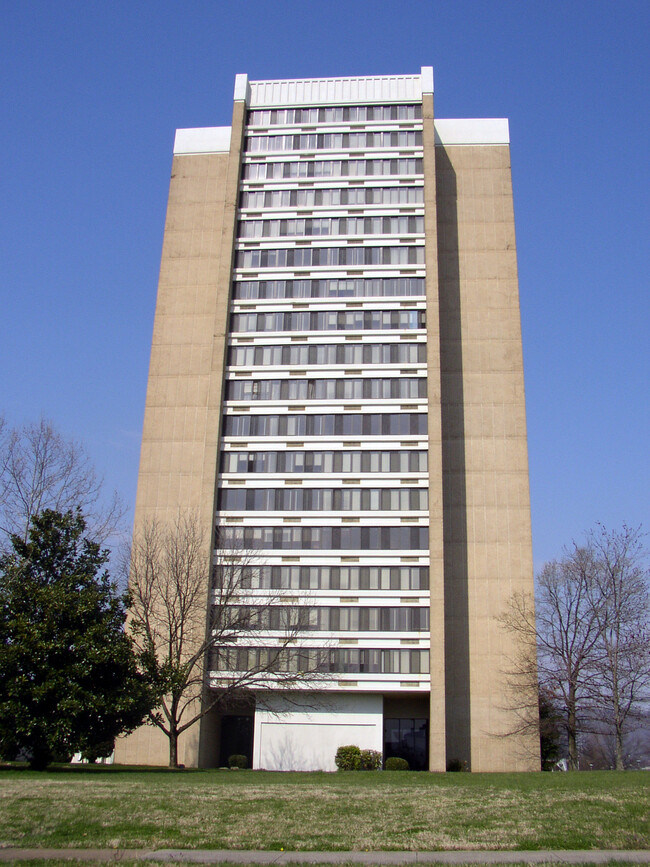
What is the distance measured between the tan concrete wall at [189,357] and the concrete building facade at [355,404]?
0.52 feet

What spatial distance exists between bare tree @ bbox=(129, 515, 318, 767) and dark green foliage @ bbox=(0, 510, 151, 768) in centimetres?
1046

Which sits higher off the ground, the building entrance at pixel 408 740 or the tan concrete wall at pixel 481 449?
the tan concrete wall at pixel 481 449

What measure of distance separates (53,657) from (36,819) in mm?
19145

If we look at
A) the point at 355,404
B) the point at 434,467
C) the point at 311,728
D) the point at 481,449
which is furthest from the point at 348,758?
the point at 355,404

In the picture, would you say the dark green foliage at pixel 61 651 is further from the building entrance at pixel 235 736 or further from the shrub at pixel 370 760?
the building entrance at pixel 235 736

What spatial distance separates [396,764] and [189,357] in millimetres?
31176

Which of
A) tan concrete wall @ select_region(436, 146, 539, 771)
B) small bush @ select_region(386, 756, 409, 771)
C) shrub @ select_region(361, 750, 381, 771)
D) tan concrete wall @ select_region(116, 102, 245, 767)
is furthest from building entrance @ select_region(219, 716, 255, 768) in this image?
tan concrete wall @ select_region(436, 146, 539, 771)

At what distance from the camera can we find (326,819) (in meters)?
17.7

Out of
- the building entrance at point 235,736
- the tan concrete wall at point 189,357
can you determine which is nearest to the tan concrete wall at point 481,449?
the building entrance at point 235,736

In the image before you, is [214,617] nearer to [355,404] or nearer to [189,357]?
[355,404]

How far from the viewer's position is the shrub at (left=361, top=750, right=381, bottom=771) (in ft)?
171

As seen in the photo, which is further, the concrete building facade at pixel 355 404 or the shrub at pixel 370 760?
the concrete building facade at pixel 355 404

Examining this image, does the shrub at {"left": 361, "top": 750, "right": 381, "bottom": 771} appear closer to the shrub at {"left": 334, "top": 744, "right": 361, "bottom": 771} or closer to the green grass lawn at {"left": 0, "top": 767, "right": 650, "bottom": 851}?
the shrub at {"left": 334, "top": 744, "right": 361, "bottom": 771}

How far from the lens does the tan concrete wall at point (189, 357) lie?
58.6 meters
